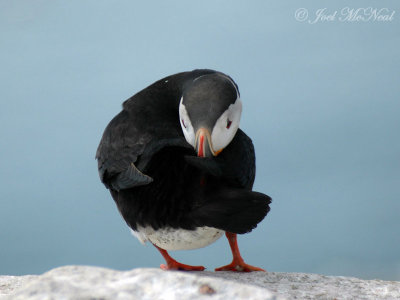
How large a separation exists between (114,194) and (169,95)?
0.95m

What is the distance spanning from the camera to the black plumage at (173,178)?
3590 millimetres

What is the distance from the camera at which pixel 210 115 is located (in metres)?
3.69

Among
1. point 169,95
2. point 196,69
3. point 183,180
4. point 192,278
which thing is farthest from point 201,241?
point 192,278

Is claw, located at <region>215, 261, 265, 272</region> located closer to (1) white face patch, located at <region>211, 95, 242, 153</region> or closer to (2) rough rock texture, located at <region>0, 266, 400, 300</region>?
(1) white face patch, located at <region>211, 95, 242, 153</region>

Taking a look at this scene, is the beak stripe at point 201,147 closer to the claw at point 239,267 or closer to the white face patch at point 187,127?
the white face patch at point 187,127

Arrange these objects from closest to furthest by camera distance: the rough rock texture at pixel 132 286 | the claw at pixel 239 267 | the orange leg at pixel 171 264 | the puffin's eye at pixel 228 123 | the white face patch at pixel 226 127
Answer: the rough rock texture at pixel 132 286 → the white face patch at pixel 226 127 → the puffin's eye at pixel 228 123 → the claw at pixel 239 267 → the orange leg at pixel 171 264

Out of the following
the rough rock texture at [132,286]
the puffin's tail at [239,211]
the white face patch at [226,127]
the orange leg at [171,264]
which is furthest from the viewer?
the orange leg at [171,264]


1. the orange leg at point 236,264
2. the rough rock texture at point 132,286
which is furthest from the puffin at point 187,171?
the rough rock texture at point 132,286

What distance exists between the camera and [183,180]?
12.6 feet

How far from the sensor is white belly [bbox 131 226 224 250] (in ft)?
13.1

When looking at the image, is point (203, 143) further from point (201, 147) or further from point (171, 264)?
point (171, 264)

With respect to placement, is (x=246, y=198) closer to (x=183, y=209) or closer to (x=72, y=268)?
(x=183, y=209)

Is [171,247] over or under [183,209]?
under

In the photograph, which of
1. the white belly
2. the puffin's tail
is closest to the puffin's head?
the puffin's tail
